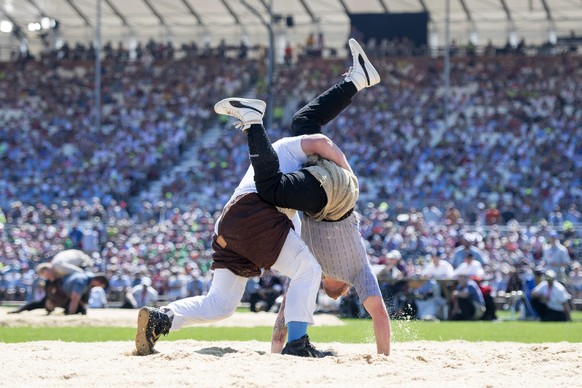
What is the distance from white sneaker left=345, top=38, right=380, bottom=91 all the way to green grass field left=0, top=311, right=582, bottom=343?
388 cm

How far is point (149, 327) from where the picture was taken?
7.57 metres

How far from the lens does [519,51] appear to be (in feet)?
115

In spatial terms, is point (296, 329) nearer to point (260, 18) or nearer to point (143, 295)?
point (143, 295)

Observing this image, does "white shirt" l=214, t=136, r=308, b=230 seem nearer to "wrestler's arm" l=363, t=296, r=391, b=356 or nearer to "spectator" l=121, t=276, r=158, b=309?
"wrestler's arm" l=363, t=296, r=391, b=356

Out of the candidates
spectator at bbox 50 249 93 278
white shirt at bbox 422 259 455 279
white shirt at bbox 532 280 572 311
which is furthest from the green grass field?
white shirt at bbox 422 259 455 279

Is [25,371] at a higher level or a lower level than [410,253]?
lower

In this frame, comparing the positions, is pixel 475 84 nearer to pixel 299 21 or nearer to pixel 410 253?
pixel 299 21

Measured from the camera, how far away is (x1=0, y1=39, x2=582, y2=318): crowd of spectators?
24.0 meters

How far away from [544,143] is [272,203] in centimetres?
2274

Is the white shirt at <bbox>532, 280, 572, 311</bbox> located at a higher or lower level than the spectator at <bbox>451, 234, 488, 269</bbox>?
lower

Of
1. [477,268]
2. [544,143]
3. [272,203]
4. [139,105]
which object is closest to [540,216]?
[544,143]

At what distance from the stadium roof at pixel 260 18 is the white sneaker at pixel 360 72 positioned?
2774cm

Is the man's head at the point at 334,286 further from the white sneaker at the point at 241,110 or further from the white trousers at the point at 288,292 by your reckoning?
the white sneaker at the point at 241,110

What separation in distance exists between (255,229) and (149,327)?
1.03 m
